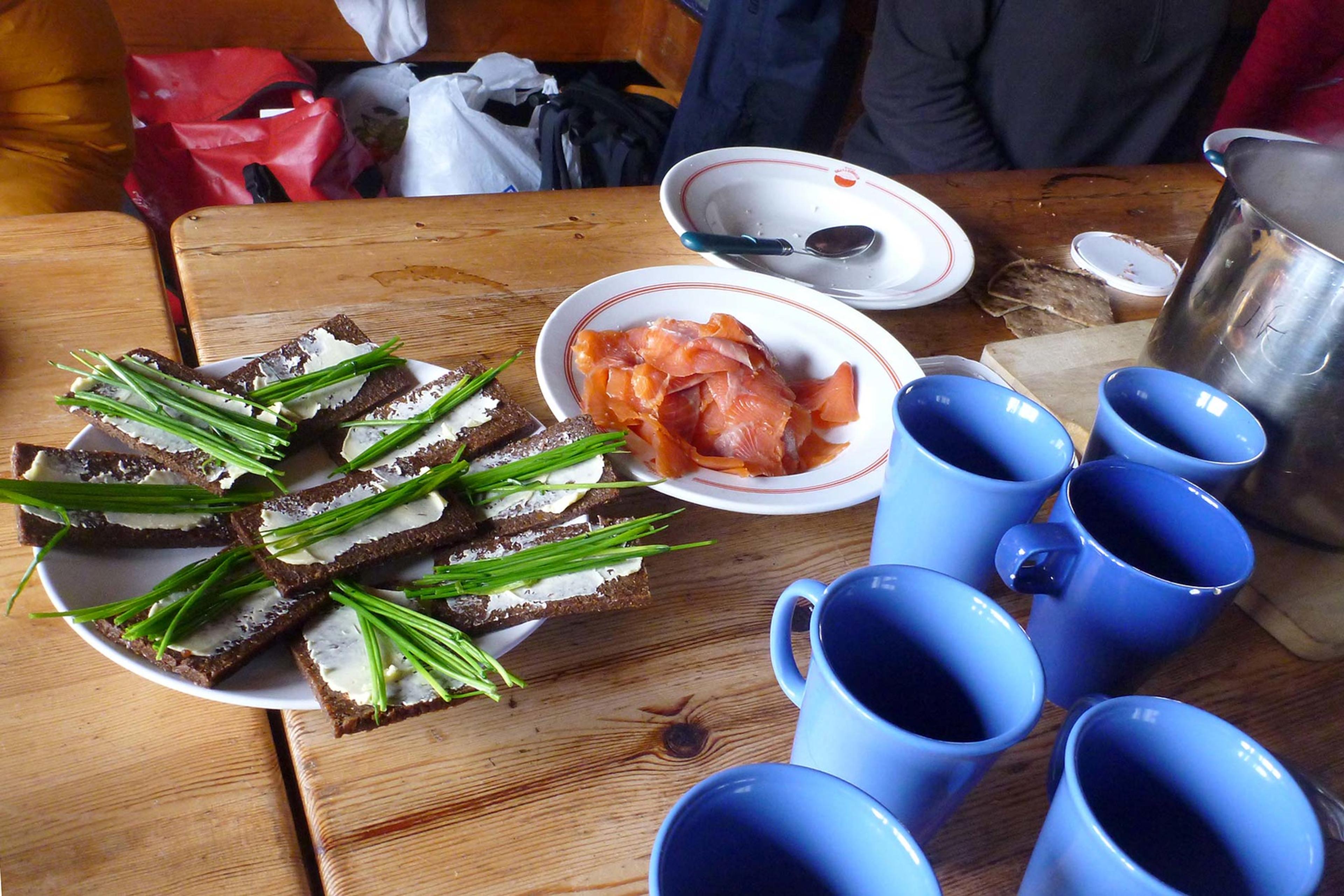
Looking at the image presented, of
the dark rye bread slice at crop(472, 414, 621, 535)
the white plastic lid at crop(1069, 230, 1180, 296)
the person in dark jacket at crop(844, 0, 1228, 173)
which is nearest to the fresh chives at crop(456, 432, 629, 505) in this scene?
the dark rye bread slice at crop(472, 414, 621, 535)

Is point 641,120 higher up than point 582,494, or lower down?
lower down

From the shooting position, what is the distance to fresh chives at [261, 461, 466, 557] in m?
0.62

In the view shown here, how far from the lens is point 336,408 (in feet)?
2.56

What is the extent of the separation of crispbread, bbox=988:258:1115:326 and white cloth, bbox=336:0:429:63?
1.97m

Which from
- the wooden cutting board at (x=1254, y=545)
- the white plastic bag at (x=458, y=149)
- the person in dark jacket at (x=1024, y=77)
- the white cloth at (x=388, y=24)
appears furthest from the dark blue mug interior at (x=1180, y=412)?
the white cloth at (x=388, y=24)

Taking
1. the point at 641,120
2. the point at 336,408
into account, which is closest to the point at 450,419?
the point at 336,408

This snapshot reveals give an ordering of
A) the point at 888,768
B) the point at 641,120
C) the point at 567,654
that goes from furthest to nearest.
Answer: the point at 641,120 → the point at 567,654 → the point at 888,768

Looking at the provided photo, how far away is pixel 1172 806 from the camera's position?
1.61 ft

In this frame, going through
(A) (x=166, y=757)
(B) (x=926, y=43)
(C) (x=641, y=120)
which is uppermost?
(B) (x=926, y=43)

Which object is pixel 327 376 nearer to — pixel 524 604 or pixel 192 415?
pixel 192 415

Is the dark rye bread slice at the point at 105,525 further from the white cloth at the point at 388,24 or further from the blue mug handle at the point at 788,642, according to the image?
the white cloth at the point at 388,24

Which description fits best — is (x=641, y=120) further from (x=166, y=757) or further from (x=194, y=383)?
(x=166, y=757)

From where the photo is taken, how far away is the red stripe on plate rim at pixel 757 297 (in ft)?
2.65

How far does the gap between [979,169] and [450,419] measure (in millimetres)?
1714
